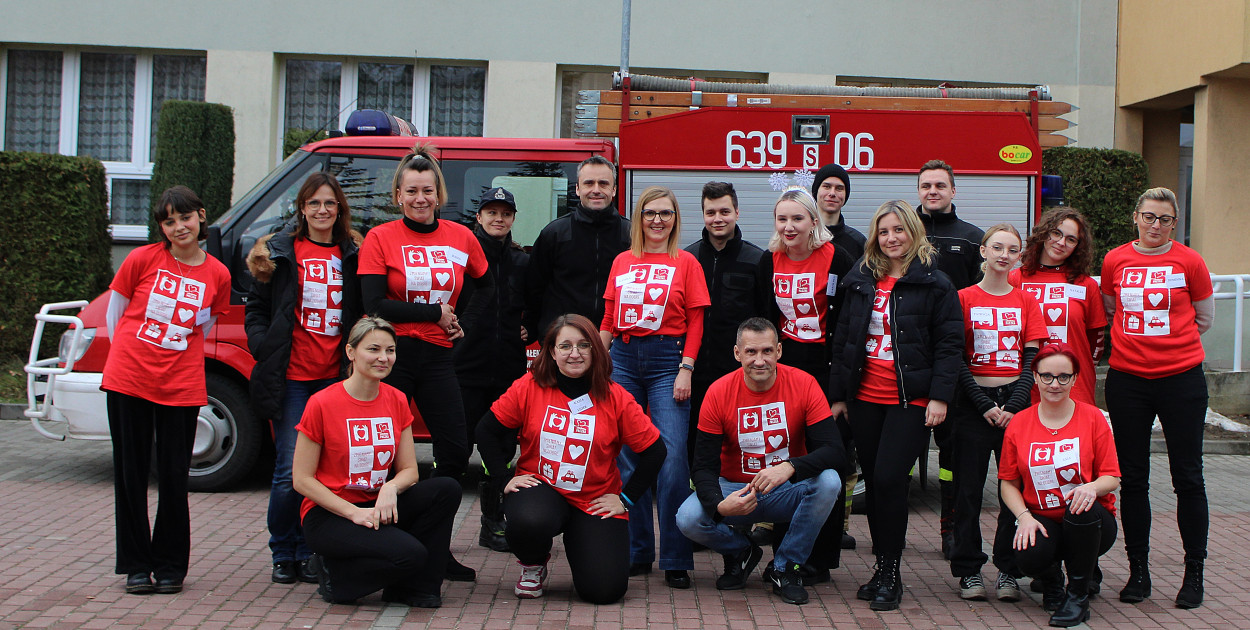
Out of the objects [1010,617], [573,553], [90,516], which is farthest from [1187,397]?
[90,516]

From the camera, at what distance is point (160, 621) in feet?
14.4

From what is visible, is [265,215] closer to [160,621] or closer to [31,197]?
[160,621]

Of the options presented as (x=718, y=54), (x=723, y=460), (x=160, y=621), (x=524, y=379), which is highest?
(x=718, y=54)

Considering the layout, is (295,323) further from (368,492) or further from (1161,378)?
(1161,378)

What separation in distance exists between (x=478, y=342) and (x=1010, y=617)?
2.95 meters

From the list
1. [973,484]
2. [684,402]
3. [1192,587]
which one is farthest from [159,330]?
[1192,587]

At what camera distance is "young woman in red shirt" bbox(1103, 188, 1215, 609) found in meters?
4.95

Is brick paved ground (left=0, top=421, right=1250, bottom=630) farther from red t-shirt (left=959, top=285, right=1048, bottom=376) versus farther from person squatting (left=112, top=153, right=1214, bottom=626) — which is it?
red t-shirt (left=959, top=285, right=1048, bottom=376)

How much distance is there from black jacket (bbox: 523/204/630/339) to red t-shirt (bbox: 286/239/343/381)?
3.78 ft

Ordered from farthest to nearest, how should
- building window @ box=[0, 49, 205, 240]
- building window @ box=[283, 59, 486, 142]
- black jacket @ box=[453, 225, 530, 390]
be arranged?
building window @ box=[283, 59, 486, 142] < building window @ box=[0, 49, 205, 240] < black jacket @ box=[453, 225, 530, 390]

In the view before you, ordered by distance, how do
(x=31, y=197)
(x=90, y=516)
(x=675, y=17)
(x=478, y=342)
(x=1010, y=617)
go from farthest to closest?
(x=675, y=17)
(x=31, y=197)
(x=90, y=516)
(x=478, y=342)
(x=1010, y=617)

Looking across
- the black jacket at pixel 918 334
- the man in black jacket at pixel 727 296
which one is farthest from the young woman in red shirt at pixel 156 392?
the black jacket at pixel 918 334

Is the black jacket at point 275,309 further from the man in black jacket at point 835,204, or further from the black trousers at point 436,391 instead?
the man in black jacket at point 835,204

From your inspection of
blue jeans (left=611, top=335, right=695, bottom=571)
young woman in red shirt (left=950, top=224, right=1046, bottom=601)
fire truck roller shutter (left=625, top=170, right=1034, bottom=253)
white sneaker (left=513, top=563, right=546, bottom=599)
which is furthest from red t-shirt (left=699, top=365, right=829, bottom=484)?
fire truck roller shutter (left=625, top=170, right=1034, bottom=253)
